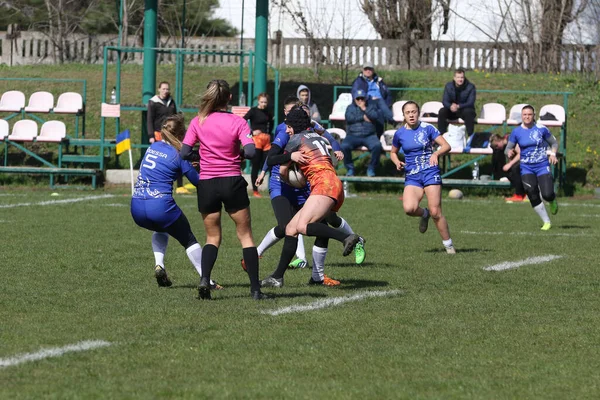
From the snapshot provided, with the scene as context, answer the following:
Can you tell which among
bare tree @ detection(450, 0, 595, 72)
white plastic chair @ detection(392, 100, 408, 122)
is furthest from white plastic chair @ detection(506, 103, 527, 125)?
bare tree @ detection(450, 0, 595, 72)

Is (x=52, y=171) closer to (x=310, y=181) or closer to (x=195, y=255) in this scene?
(x=195, y=255)

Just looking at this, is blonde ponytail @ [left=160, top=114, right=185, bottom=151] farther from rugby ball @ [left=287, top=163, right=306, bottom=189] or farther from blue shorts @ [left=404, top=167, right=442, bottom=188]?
blue shorts @ [left=404, top=167, right=442, bottom=188]

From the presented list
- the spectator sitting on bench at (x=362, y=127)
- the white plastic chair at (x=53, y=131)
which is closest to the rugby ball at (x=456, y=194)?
the spectator sitting on bench at (x=362, y=127)

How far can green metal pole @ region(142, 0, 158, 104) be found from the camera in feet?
82.0

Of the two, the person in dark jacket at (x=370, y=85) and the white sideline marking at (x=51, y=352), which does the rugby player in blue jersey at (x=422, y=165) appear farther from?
the person in dark jacket at (x=370, y=85)

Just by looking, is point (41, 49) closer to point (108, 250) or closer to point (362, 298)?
point (108, 250)

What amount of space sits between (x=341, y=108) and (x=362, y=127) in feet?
6.59

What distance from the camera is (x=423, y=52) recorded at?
105 feet

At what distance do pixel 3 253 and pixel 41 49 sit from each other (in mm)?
23070

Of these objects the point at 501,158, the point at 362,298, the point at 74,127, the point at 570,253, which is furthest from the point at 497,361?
the point at 74,127

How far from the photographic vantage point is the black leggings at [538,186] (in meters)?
16.2

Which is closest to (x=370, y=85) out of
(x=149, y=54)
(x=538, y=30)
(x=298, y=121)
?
(x=149, y=54)

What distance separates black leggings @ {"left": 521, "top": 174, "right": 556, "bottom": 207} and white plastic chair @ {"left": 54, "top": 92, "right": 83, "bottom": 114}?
1182cm

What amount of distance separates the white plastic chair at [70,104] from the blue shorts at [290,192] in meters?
14.4
